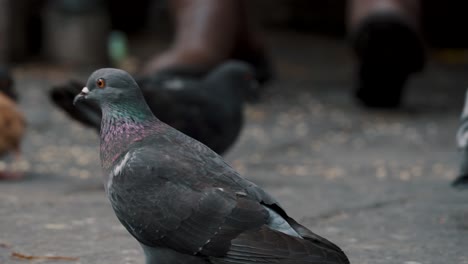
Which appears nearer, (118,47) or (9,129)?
(9,129)

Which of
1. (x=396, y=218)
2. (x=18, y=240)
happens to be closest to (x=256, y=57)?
(x=396, y=218)

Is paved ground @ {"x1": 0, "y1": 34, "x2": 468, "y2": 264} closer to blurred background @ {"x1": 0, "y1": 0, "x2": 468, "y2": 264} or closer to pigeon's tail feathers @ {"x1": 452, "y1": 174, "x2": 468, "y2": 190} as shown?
blurred background @ {"x1": 0, "y1": 0, "x2": 468, "y2": 264}

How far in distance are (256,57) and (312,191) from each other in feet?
11.1

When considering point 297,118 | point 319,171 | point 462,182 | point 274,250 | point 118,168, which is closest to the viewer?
point 274,250

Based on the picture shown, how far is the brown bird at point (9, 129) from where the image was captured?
4.75 metres

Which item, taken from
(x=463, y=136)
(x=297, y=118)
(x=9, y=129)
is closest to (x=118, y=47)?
(x=297, y=118)

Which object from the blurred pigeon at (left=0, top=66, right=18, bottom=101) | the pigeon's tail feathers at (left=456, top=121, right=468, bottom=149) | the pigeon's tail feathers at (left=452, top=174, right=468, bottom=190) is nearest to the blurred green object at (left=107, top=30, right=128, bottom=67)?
the blurred pigeon at (left=0, top=66, right=18, bottom=101)

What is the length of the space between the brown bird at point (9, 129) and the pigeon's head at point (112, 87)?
2117mm

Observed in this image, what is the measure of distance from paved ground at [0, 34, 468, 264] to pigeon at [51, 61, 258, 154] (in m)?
0.33

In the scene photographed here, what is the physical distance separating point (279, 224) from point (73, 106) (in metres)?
2.15

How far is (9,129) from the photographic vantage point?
4.78m

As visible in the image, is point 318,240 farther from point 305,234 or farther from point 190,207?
point 190,207

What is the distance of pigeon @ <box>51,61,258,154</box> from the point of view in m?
4.43

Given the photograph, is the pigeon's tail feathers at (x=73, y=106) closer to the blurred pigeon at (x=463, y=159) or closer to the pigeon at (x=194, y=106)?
the pigeon at (x=194, y=106)
